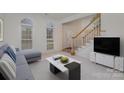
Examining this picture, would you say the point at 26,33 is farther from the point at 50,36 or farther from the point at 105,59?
the point at 105,59

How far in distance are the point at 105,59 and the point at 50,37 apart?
423 centimetres

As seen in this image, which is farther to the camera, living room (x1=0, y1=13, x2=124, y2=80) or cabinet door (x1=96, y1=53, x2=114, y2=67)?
cabinet door (x1=96, y1=53, x2=114, y2=67)

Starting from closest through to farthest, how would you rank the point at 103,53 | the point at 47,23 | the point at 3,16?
the point at 103,53 → the point at 3,16 → the point at 47,23

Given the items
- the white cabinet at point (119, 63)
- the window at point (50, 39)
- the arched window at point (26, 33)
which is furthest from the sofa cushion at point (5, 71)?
the window at point (50, 39)

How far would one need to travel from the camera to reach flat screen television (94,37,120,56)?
3045 millimetres

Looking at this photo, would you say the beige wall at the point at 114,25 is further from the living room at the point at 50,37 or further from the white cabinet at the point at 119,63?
the white cabinet at the point at 119,63

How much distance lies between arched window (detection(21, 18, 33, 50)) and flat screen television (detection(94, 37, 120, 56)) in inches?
153

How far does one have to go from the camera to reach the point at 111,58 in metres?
3.16

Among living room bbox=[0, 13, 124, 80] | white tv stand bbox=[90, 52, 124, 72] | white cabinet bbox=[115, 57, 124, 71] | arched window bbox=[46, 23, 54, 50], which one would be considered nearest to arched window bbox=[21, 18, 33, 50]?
living room bbox=[0, 13, 124, 80]

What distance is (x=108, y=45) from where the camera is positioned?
130 inches

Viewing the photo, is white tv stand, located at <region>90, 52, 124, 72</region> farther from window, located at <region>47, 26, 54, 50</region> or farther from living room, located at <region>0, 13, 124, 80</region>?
window, located at <region>47, 26, 54, 50</region>

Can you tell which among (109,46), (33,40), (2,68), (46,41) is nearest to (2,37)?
(33,40)
